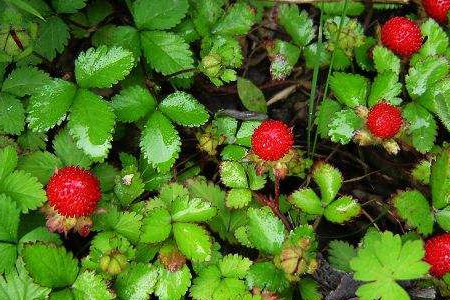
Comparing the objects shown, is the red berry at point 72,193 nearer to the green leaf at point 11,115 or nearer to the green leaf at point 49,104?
the green leaf at point 49,104

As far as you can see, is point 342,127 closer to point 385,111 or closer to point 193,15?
point 385,111

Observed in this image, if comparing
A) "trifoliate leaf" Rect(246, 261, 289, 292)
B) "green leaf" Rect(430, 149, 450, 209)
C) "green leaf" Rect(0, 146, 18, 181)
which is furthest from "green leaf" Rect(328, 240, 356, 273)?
"green leaf" Rect(0, 146, 18, 181)

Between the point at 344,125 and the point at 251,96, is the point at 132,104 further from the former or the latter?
the point at 344,125

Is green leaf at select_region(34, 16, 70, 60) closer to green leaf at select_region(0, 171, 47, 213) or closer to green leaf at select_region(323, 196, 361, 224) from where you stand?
green leaf at select_region(0, 171, 47, 213)

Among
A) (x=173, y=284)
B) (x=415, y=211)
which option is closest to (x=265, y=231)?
(x=173, y=284)

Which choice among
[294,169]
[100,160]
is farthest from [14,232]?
[294,169]
